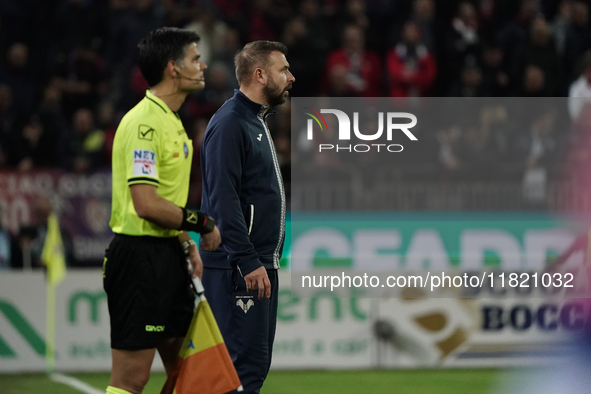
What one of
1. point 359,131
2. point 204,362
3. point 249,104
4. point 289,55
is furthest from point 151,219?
point 289,55

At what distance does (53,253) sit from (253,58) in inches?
193

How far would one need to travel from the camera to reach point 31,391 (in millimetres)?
7324

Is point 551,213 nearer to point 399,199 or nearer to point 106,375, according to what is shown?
point 399,199

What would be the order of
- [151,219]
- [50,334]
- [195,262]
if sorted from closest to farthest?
[151,219] < [195,262] < [50,334]

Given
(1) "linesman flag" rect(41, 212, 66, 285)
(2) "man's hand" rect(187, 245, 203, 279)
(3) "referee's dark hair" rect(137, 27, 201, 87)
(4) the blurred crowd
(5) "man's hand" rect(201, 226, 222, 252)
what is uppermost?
(4) the blurred crowd

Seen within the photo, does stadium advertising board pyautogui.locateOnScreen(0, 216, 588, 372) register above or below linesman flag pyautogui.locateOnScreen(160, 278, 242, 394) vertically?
below

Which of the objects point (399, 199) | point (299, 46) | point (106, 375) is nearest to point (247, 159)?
point (106, 375)

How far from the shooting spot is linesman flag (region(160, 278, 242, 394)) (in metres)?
4.06

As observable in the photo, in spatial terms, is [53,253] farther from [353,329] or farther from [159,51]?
[159,51]

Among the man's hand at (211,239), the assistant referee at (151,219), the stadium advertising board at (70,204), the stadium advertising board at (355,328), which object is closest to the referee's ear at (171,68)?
the assistant referee at (151,219)

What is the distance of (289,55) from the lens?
11.4m

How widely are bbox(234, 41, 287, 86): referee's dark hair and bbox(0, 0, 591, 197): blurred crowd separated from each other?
18.0ft

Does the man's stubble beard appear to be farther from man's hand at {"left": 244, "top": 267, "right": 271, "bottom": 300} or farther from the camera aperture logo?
the camera aperture logo

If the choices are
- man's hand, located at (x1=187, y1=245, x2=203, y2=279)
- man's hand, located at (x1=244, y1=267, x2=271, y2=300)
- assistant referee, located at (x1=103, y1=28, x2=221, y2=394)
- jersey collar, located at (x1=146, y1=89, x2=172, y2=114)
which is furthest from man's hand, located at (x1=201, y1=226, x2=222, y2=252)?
jersey collar, located at (x1=146, y1=89, x2=172, y2=114)
